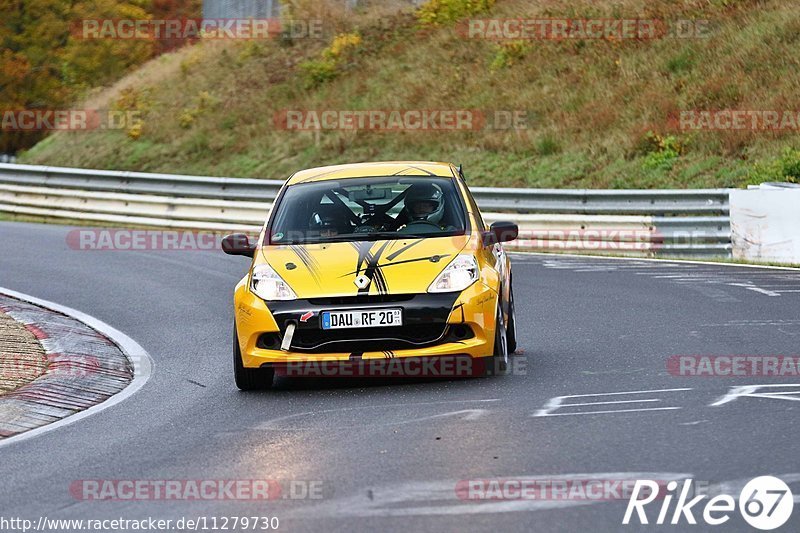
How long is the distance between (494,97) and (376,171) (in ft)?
72.6

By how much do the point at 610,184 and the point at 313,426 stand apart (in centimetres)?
1887

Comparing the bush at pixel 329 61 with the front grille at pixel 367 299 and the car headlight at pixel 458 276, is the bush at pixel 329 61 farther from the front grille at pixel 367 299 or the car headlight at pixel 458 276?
the front grille at pixel 367 299

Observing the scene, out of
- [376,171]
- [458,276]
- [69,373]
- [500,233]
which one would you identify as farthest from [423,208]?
[69,373]

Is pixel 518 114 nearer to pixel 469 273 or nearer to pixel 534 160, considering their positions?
pixel 534 160

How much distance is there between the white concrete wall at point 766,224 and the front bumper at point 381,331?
31.5 ft

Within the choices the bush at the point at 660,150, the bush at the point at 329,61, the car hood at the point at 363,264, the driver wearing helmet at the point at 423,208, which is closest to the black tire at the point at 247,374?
the car hood at the point at 363,264

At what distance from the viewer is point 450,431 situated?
776cm

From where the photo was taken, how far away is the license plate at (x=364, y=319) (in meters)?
9.27

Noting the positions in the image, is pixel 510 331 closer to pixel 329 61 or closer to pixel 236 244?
pixel 236 244

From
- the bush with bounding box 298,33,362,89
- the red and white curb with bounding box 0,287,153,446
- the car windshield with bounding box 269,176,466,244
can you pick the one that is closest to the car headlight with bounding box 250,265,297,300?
the car windshield with bounding box 269,176,466,244

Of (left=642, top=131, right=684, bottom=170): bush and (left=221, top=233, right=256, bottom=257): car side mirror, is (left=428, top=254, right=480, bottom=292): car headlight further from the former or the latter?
(left=642, top=131, right=684, bottom=170): bush

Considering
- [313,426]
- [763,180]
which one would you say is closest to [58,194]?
[763,180]

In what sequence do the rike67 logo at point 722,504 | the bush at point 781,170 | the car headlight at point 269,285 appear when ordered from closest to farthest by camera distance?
the rike67 logo at point 722,504
the car headlight at point 269,285
the bush at point 781,170

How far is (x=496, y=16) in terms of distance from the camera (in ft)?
122
